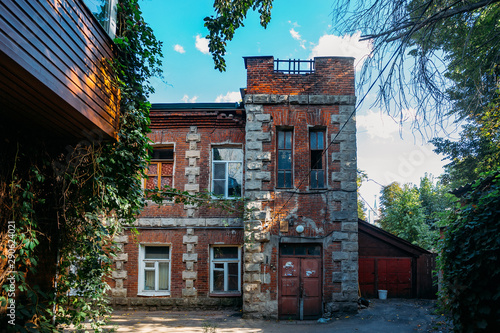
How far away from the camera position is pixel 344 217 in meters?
11.4

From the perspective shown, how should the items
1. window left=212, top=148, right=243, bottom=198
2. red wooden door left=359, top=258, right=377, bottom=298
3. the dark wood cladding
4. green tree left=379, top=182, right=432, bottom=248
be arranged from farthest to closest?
1. green tree left=379, top=182, right=432, bottom=248
2. red wooden door left=359, top=258, right=377, bottom=298
3. window left=212, top=148, right=243, bottom=198
4. the dark wood cladding

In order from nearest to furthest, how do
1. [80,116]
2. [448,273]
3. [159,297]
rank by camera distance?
[80,116]
[448,273]
[159,297]

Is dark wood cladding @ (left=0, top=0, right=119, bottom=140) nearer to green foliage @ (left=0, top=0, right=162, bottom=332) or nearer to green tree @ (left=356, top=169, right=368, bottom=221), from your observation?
green foliage @ (left=0, top=0, right=162, bottom=332)

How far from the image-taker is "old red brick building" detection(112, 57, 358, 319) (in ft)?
36.7

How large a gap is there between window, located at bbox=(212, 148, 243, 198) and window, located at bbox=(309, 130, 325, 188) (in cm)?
266

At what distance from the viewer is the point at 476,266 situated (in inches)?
216

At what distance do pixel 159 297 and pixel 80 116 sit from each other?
28.6 ft

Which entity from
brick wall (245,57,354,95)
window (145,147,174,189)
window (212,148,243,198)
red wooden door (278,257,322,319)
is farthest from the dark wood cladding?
red wooden door (278,257,322,319)

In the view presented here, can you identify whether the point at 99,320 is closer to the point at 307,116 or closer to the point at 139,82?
the point at 139,82

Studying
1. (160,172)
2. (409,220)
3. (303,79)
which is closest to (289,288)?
(160,172)

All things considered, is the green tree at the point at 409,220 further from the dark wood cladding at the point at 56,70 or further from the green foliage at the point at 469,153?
the dark wood cladding at the point at 56,70

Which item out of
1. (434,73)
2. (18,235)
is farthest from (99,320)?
(434,73)

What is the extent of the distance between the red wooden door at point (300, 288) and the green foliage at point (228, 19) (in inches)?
282

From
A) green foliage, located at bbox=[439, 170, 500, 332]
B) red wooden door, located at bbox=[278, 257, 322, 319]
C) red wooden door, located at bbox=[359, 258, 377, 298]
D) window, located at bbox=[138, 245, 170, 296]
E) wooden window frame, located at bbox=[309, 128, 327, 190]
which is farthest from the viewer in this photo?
red wooden door, located at bbox=[359, 258, 377, 298]
